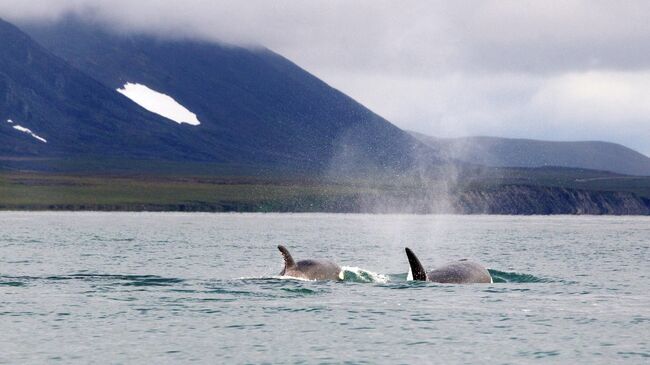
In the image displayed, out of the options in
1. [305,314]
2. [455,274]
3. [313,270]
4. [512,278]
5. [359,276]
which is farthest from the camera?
[512,278]

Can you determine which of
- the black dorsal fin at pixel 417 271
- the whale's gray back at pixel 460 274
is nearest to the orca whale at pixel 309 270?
the black dorsal fin at pixel 417 271

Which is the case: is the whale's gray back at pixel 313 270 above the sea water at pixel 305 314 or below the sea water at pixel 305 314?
above

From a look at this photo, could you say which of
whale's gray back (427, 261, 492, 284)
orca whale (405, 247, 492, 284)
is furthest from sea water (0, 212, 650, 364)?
whale's gray back (427, 261, 492, 284)

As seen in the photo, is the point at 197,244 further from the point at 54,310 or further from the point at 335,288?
the point at 54,310

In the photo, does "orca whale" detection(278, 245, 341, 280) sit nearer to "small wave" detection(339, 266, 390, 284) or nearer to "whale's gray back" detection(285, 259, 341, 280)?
"whale's gray back" detection(285, 259, 341, 280)

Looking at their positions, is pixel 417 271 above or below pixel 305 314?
above

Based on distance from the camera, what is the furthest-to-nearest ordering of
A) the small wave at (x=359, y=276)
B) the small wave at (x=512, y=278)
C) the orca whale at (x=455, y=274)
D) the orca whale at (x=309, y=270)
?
the small wave at (x=512, y=278) < the small wave at (x=359, y=276) < the orca whale at (x=309, y=270) < the orca whale at (x=455, y=274)

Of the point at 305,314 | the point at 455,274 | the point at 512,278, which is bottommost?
the point at 305,314

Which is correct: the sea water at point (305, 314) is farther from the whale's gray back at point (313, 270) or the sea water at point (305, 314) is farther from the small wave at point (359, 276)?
the whale's gray back at point (313, 270)

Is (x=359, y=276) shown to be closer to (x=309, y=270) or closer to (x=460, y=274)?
(x=309, y=270)

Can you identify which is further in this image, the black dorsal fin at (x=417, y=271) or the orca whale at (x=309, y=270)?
the orca whale at (x=309, y=270)

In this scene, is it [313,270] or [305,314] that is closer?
Result: [305,314]

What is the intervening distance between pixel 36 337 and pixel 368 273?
17.8m

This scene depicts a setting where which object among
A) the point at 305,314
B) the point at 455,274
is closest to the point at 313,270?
the point at 455,274
